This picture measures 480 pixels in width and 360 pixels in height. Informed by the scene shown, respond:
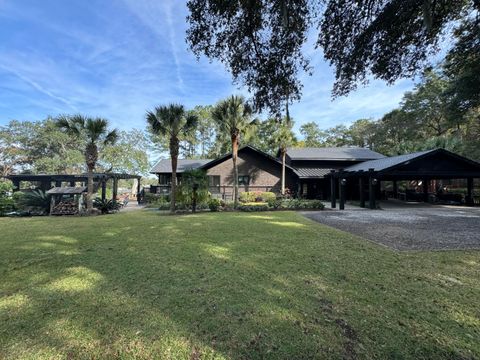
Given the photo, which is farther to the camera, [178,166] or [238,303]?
[178,166]

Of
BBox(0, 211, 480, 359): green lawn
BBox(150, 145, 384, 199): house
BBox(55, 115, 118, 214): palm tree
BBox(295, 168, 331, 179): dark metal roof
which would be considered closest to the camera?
BBox(0, 211, 480, 359): green lawn

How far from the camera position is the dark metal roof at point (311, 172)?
24422mm

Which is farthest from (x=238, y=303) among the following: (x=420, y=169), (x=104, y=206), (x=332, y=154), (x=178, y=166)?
(x=178, y=166)

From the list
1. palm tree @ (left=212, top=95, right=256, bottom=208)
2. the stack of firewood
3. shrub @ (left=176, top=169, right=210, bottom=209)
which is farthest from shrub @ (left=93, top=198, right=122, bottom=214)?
palm tree @ (left=212, top=95, right=256, bottom=208)

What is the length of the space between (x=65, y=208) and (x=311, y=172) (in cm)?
2029

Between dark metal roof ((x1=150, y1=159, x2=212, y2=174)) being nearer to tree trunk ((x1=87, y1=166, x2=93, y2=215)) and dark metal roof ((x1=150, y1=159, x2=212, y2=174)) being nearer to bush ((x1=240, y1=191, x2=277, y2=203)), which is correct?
bush ((x1=240, y1=191, x2=277, y2=203))

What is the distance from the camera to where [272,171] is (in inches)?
992

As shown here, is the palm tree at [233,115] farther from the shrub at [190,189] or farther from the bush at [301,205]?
the bush at [301,205]

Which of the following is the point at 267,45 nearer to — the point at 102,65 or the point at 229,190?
the point at 102,65

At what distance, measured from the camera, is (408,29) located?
6133 millimetres

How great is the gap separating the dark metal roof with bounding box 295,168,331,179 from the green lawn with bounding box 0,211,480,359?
60.7 ft

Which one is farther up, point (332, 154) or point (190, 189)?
point (332, 154)

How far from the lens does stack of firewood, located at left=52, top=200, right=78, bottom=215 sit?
49.8ft

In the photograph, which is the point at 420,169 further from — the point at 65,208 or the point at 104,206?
the point at 65,208
